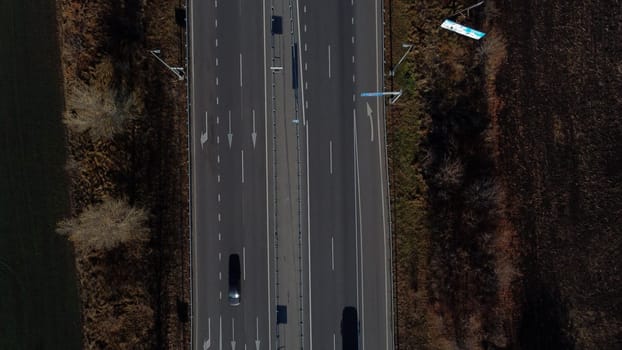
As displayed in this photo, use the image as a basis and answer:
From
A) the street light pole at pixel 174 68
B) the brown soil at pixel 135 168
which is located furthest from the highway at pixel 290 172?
the brown soil at pixel 135 168

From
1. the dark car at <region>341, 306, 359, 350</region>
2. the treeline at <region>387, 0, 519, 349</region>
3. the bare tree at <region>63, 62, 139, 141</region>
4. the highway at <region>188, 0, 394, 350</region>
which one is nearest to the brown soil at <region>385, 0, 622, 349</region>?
the treeline at <region>387, 0, 519, 349</region>

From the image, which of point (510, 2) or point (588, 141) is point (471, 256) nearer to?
point (588, 141)

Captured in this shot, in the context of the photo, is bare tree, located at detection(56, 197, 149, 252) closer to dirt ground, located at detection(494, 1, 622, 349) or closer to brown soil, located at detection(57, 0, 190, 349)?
brown soil, located at detection(57, 0, 190, 349)

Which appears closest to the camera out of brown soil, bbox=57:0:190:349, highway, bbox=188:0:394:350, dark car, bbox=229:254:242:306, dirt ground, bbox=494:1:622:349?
brown soil, bbox=57:0:190:349

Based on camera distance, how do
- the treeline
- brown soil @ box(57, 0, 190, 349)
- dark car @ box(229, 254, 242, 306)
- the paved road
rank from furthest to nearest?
the paved road → dark car @ box(229, 254, 242, 306) → the treeline → brown soil @ box(57, 0, 190, 349)

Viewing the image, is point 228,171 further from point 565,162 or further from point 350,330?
point 565,162

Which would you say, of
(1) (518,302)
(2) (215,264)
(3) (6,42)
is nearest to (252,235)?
(2) (215,264)

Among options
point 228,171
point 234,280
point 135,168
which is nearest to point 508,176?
point 228,171
